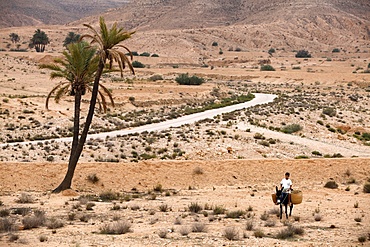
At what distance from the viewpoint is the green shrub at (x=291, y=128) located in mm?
40178

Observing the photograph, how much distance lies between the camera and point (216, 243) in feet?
43.5

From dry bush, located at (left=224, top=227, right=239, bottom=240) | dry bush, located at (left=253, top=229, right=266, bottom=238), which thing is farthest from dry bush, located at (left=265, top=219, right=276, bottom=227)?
dry bush, located at (left=224, top=227, right=239, bottom=240)

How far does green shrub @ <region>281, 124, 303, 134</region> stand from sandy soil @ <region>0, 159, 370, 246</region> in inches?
558

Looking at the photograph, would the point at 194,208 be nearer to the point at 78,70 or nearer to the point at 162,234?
the point at 162,234

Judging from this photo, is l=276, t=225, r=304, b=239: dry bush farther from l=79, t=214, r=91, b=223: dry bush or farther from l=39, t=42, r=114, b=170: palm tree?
l=39, t=42, r=114, b=170: palm tree

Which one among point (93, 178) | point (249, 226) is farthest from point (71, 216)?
point (93, 178)

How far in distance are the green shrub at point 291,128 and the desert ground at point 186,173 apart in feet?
0.89

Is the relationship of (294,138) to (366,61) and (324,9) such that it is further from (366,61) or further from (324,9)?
(324,9)

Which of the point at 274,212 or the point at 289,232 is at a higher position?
the point at 289,232

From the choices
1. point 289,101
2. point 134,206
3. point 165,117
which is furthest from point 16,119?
point 289,101

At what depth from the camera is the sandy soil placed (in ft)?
45.2

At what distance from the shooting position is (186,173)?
79.9 ft

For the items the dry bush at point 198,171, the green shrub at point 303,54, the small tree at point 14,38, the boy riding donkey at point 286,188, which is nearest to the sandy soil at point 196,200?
the dry bush at point 198,171

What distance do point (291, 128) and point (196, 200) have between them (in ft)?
72.6
